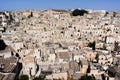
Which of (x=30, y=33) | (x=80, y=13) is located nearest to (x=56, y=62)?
(x=30, y=33)

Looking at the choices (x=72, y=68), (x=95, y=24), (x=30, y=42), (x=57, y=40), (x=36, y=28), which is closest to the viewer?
(x=72, y=68)

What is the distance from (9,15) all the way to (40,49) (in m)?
34.2

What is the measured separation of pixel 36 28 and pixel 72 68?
18.6 meters

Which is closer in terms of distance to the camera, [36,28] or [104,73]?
[104,73]

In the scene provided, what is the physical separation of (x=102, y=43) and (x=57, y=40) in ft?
16.2

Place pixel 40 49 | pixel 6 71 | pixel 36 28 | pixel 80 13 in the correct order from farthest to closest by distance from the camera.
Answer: pixel 80 13 < pixel 36 28 < pixel 40 49 < pixel 6 71

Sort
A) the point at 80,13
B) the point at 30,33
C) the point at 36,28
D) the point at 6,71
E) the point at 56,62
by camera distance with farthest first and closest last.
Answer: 1. the point at 80,13
2. the point at 36,28
3. the point at 30,33
4. the point at 56,62
5. the point at 6,71

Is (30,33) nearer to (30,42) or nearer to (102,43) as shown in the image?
(30,42)

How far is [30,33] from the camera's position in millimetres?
37812

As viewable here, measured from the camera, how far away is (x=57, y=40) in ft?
112

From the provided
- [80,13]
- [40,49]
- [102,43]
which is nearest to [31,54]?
[40,49]

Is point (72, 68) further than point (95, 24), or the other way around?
point (95, 24)

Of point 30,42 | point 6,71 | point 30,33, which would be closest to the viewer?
point 6,71

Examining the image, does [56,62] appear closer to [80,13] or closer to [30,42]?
[30,42]
